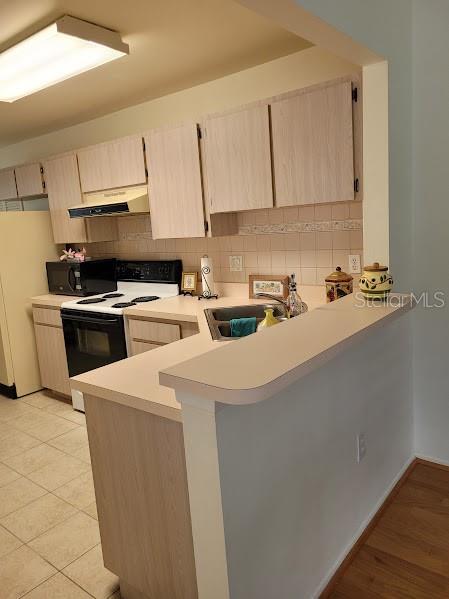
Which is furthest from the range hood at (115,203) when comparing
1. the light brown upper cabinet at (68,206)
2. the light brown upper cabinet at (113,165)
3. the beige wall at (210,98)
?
the beige wall at (210,98)

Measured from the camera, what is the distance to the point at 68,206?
12.6 ft

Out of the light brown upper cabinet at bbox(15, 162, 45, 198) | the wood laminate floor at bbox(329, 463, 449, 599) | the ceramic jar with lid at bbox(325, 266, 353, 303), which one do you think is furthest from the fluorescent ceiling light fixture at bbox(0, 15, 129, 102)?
the wood laminate floor at bbox(329, 463, 449, 599)

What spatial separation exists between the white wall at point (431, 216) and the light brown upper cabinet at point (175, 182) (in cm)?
135

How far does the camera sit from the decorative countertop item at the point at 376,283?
6.16 ft

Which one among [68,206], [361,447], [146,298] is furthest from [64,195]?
[361,447]

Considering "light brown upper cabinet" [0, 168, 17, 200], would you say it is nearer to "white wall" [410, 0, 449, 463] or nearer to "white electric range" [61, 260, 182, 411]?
"white electric range" [61, 260, 182, 411]

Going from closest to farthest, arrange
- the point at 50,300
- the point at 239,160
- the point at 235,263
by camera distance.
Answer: the point at 239,160 < the point at 235,263 < the point at 50,300

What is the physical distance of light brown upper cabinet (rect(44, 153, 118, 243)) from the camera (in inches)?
146

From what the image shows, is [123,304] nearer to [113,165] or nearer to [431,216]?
[113,165]

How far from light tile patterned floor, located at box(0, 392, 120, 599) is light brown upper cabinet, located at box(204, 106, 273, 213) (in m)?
1.89

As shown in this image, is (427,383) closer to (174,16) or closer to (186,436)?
(186,436)

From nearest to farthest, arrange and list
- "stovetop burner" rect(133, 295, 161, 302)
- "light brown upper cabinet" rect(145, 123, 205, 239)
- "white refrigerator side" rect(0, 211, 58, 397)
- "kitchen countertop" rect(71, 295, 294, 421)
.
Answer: "kitchen countertop" rect(71, 295, 294, 421) → "light brown upper cabinet" rect(145, 123, 205, 239) → "stovetop burner" rect(133, 295, 161, 302) → "white refrigerator side" rect(0, 211, 58, 397)

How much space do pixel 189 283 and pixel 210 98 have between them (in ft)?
4.45

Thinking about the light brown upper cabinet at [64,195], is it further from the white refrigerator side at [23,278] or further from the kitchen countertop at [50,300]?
the kitchen countertop at [50,300]
